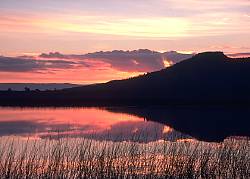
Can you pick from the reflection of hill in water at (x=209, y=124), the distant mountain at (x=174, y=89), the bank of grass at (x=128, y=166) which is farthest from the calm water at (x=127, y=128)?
the distant mountain at (x=174, y=89)

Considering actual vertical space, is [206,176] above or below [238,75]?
below

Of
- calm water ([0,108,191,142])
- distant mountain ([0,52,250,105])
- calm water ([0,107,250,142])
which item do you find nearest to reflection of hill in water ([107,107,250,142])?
calm water ([0,107,250,142])

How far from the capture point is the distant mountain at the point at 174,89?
11668 cm

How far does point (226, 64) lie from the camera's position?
138 metres

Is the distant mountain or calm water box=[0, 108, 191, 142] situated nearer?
calm water box=[0, 108, 191, 142]

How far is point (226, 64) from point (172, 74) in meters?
14.7

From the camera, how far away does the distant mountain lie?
11668 cm

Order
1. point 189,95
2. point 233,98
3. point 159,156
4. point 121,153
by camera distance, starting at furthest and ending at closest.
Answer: point 189,95
point 233,98
point 159,156
point 121,153

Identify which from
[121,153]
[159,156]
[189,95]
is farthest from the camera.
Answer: [189,95]

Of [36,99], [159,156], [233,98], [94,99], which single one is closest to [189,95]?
[233,98]

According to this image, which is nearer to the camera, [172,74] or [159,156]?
[159,156]

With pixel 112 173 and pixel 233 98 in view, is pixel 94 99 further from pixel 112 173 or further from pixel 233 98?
pixel 112 173

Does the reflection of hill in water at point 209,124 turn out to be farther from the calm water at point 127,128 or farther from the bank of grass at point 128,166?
the bank of grass at point 128,166

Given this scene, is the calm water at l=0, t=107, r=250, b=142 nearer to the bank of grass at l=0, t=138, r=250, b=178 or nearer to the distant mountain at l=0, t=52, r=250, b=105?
the bank of grass at l=0, t=138, r=250, b=178
